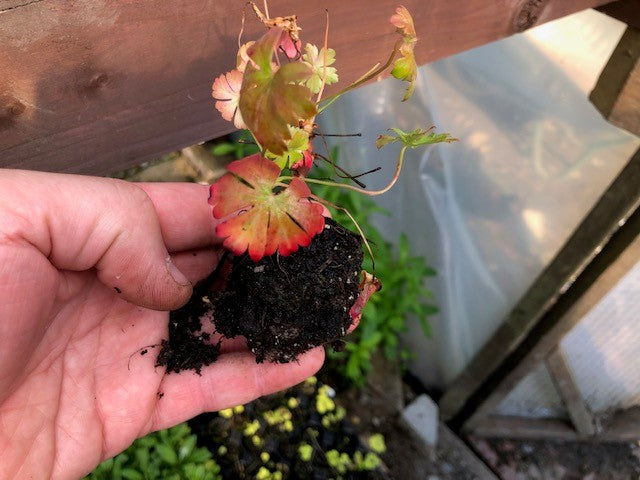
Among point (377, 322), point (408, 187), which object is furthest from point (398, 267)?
point (408, 187)

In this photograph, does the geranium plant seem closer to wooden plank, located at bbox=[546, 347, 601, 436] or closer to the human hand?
the human hand

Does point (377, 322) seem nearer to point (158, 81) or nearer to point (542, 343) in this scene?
point (542, 343)

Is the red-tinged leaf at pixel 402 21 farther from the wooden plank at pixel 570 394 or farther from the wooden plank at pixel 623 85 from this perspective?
the wooden plank at pixel 570 394

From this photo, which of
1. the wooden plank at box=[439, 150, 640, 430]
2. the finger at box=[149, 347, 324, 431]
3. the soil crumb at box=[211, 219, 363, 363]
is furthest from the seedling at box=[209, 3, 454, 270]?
the wooden plank at box=[439, 150, 640, 430]

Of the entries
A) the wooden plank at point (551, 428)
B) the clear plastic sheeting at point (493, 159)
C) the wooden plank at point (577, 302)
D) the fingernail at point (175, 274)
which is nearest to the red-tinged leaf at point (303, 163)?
the fingernail at point (175, 274)

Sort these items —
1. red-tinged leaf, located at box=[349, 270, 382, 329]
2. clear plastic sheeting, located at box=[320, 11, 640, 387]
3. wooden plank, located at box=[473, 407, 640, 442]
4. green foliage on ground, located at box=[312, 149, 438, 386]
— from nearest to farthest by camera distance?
red-tinged leaf, located at box=[349, 270, 382, 329], clear plastic sheeting, located at box=[320, 11, 640, 387], green foliage on ground, located at box=[312, 149, 438, 386], wooden plank, located at box=[473, 407, 640, 442]

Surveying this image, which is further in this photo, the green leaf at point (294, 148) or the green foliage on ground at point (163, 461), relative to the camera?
the green foliage on ground at point (163, 461)
